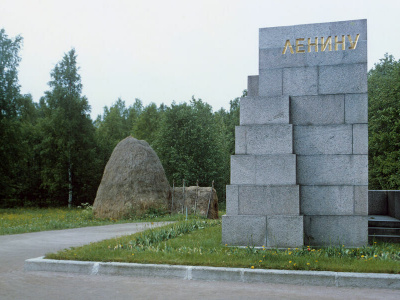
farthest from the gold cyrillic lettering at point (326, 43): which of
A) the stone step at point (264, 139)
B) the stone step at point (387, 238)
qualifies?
the stone step at point (387, 238)

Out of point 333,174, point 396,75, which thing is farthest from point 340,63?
point 396,75

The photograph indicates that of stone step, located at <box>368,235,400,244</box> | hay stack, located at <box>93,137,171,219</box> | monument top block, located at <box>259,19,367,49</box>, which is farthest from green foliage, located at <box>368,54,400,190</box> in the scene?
monument top block, located at <box>259,19,367,49</box>

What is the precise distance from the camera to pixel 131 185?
20141 millimetres

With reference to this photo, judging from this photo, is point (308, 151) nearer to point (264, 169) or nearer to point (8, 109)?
point (264, 169)

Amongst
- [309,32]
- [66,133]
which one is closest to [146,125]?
[66,133]

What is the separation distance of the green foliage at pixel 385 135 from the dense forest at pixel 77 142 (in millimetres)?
65

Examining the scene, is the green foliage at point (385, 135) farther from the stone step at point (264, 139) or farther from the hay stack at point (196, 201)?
the stone step at point (264, 139)

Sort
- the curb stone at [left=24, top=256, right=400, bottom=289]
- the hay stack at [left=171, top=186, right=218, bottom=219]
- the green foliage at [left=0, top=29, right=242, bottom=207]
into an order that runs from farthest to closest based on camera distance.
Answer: the green foliage at [left=0, top=29, right=242, bottom=207], the hay stack at [left=171, top=186, right=218, bottom=219], the curb stone at [left=24, top=256, right=400, bottom=289]

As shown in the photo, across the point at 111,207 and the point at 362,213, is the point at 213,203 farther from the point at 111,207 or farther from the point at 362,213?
the point at 362,213

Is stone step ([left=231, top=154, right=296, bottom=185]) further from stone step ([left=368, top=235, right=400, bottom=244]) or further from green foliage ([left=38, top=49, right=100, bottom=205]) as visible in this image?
green foliage ([left=38, top=49, right=100, bottom=205])

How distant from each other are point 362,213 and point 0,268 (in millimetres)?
6971

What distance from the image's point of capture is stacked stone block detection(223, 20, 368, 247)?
8945 millimetres

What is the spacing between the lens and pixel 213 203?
21312mm

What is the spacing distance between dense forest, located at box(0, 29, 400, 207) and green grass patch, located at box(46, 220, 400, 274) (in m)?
24.4
